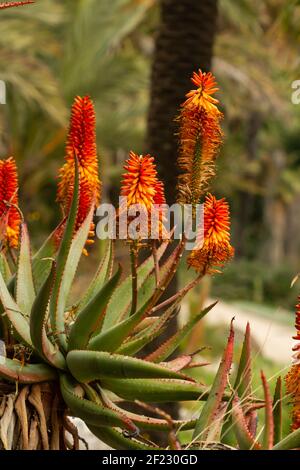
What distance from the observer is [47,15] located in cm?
1283

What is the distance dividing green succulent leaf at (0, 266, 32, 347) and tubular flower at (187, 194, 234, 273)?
500 mm

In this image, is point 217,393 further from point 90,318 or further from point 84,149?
point 84,149

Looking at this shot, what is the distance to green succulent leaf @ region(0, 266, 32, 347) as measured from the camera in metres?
2.44

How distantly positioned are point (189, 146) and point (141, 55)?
635 inches

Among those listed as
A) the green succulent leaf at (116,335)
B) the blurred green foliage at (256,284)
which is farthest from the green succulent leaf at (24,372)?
the blurred green foliage at (256,284)

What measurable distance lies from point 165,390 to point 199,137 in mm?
657

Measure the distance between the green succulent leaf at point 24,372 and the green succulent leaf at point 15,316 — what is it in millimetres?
67

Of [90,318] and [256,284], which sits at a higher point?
[90,318]

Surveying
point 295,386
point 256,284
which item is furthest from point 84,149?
point 256,284

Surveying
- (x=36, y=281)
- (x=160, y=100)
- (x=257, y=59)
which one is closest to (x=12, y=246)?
(x=36, y=281)

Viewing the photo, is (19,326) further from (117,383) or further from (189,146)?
(189,146)

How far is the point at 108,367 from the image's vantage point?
91.5 inches

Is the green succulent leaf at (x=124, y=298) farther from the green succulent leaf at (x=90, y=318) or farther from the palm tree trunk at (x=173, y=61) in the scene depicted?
the palm tree trunk at (x=173, y=61)

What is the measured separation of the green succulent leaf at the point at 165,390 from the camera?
2275 mm
